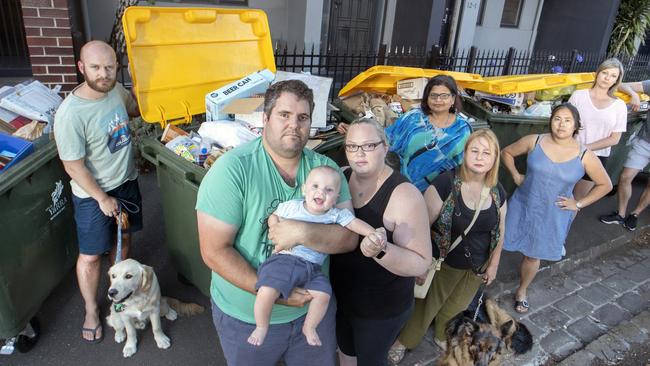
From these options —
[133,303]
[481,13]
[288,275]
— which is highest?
[481,13]

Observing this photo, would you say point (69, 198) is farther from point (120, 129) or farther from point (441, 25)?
point (441, 25)

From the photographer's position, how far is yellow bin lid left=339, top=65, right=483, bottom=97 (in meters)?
4.04

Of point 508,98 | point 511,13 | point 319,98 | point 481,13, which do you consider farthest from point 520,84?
point 511,13

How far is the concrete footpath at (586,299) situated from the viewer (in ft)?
11.1

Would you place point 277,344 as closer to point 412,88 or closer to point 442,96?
point 442,96

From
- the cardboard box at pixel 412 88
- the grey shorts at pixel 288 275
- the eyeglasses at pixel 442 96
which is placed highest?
the eyeglasses at pixel 442 96

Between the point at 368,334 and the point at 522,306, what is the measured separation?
2.07m

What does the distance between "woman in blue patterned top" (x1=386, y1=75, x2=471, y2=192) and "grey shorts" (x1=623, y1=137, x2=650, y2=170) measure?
3133 mm

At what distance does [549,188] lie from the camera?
3.41 meters

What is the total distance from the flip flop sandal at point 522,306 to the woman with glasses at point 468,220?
3.46 ft


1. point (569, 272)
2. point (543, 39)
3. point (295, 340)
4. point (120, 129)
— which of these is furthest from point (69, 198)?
point (543, 39)

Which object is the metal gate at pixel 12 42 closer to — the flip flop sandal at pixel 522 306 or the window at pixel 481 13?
the flip flop sandal at pixel 522 306

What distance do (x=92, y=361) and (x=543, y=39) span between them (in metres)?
15.1

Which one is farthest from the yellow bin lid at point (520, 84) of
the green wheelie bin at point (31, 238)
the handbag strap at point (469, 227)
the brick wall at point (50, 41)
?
the brick wall at point (50, 41)
